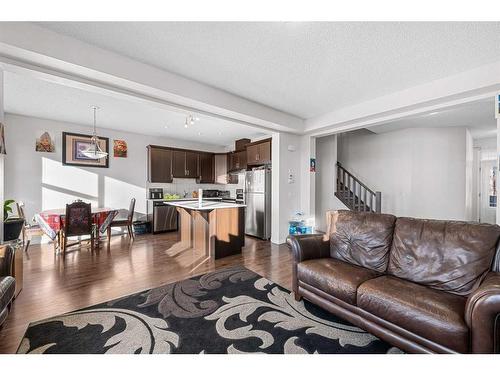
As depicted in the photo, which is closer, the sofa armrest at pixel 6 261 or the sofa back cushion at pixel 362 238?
the sofa armrest at pixel 6 261

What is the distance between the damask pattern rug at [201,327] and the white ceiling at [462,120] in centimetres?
372

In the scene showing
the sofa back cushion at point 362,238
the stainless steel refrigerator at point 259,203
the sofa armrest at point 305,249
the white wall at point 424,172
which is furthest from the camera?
the white wall at point 424,172

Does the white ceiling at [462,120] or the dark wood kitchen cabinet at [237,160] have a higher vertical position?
the white ceiling at [462,120]

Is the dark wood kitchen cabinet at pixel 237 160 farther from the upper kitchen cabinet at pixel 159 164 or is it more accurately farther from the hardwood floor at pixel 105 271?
the hardwood floor at pixel 105 271

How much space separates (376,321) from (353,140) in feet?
19.0

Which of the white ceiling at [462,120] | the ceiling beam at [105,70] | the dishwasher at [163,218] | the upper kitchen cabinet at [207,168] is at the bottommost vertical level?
the dishwasher at [163,218]

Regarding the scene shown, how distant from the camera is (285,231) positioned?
15.9 feet

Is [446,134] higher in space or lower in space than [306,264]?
higher

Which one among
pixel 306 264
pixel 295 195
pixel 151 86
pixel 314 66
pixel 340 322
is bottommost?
pixel 340 322

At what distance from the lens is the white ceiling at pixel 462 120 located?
405 centimetres

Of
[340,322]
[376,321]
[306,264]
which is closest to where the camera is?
[376,321]

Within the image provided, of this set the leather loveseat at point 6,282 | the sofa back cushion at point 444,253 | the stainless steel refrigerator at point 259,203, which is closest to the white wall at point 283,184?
the stainless steel refrigerator at point 259,203
